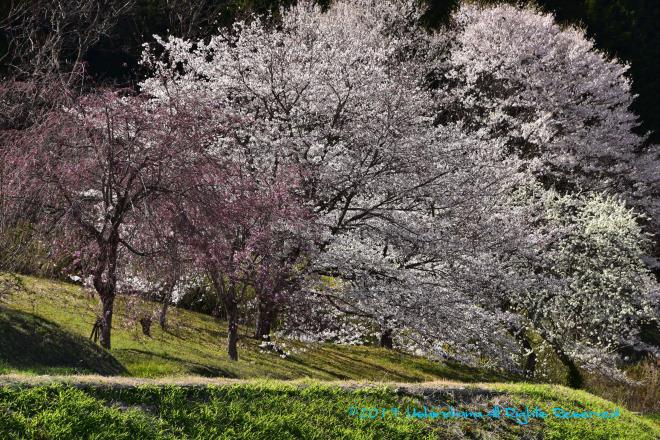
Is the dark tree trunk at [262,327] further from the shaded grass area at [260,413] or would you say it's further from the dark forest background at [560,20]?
the dark forest background at [560,20]

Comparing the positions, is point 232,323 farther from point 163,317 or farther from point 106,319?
point 106,319

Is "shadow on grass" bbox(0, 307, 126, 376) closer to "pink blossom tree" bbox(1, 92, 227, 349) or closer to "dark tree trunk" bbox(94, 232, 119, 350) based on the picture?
"dark tree trunk" bbox(94, 232, 119, 350)

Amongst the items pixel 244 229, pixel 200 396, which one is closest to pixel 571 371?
pixel 244 229

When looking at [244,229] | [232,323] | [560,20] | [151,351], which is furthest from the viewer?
[560,20]


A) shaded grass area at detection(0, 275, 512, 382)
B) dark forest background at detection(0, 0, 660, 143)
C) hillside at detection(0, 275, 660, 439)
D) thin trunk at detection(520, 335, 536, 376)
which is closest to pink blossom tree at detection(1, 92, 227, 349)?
shaded grass area at detection(0, 275, 512, 382)

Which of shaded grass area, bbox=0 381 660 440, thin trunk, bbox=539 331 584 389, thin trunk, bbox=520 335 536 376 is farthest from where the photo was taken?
thin trunk, bbox=520 335 536 376

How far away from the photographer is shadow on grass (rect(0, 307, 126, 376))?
9299 mm

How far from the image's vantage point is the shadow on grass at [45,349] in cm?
930

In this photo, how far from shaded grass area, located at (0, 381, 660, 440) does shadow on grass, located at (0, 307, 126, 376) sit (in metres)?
2.58

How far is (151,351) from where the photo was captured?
1239cm

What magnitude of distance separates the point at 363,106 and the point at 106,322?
740 centimetres

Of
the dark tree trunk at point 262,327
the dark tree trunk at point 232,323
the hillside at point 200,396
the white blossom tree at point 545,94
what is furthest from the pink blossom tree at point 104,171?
the white blossom tree at point 545,94

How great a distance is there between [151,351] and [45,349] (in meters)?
2.75

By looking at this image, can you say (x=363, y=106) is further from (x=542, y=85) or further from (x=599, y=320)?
(x=542, y=85)
